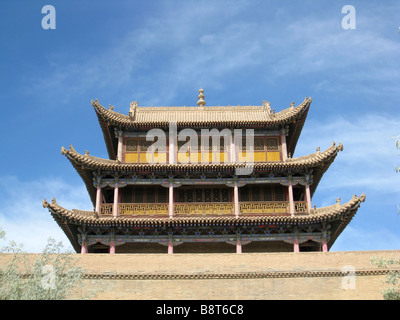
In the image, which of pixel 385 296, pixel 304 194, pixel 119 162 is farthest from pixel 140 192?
pixel 385 296

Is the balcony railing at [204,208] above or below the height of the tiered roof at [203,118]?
below

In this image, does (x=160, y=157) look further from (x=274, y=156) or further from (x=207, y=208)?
(x=274, y=156)

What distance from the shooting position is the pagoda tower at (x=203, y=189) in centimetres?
2864

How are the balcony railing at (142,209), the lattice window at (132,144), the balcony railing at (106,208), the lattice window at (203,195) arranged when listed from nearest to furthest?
the balcony railing at (106,208), the balcony railing at (142,209), the lattice window at (203,195), the lattice window at (132,144)

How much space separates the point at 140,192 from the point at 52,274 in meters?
13.4

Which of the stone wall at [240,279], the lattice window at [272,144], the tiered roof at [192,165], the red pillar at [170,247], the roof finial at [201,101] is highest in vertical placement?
the roof finial at [201,101]

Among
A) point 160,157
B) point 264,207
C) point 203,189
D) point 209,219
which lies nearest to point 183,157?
point 160,157

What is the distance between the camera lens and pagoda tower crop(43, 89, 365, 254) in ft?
94.0

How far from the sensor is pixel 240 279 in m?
23.4

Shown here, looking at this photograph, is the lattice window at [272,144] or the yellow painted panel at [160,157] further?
the lattice window at [272,144]

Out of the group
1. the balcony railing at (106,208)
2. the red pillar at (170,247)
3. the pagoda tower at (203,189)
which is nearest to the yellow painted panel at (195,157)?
the pagoda tower at (203,189)

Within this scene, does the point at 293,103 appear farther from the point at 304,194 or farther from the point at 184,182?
→ the point at 184,182

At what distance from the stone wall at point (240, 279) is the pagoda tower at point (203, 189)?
4.40 metres

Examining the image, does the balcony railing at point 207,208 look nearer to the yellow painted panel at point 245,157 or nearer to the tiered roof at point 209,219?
the tiered roof at point 209,219
